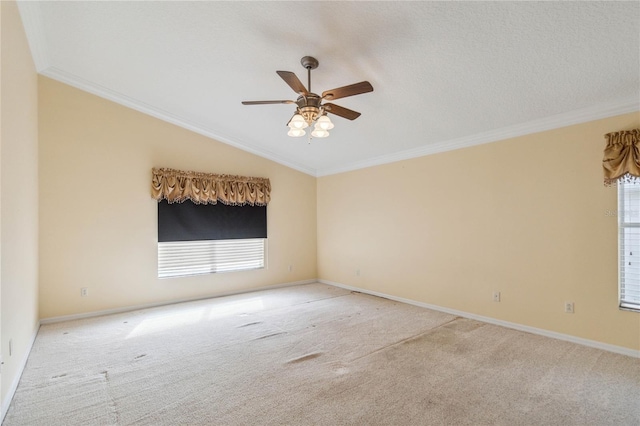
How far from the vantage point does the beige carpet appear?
6.98 feet

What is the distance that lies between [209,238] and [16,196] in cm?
282

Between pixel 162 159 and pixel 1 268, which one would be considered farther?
pixel 162 159

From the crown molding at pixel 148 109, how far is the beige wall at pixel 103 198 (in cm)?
8

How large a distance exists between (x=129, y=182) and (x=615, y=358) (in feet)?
20.6

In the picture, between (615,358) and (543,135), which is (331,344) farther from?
(543,135)

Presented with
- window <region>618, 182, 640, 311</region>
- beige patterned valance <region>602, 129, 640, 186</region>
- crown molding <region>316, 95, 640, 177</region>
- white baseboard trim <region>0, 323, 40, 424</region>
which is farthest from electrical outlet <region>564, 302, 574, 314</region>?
white baseboard trim <region>0, 323, 40, 424</region>

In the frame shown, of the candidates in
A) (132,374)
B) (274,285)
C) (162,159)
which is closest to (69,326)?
(132,374)

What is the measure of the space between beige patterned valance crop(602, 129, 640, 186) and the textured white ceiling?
30 cm

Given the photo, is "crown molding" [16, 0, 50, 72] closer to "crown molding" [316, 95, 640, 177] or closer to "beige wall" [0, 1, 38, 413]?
"beige wall" [0, 1, 38, 413]

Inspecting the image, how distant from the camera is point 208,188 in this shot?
5.19 meters

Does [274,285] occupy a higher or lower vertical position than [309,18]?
lower

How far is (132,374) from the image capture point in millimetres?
2693

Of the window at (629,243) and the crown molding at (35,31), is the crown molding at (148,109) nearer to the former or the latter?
the crown molding at (35,31)

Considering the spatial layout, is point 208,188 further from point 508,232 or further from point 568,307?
point 568,307
